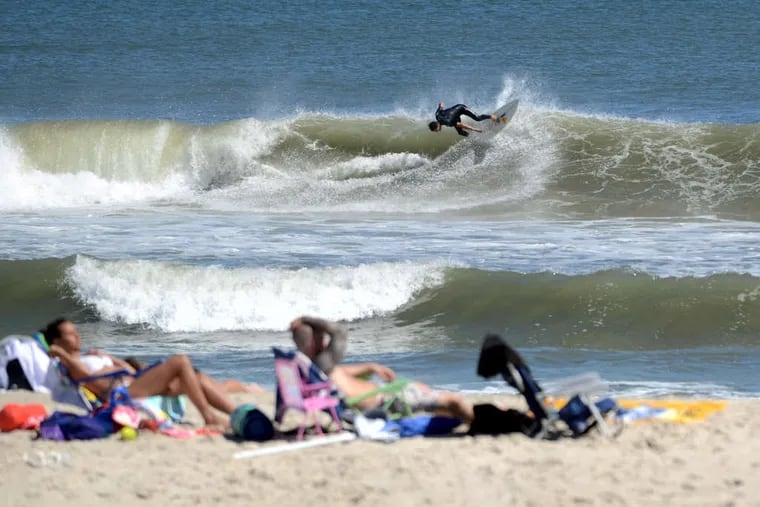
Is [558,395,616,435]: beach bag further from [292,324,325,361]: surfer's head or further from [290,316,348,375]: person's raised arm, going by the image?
[292,324,325,361]: surfer's head

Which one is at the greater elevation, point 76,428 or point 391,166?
point 391,166

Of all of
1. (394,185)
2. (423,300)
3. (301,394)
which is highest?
(394,185)

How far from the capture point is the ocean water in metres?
11.2

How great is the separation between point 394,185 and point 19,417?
14.2 meters

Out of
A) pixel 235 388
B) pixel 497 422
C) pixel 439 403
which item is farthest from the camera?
pixel 235 388

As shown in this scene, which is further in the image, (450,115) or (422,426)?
(450,115)

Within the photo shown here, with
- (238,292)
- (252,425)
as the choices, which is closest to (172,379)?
(252,425)

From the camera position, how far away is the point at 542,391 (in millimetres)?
6695

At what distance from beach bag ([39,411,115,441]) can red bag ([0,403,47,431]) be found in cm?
23

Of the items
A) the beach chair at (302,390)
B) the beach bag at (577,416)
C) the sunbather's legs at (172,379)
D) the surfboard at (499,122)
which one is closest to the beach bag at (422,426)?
the beach chair at (302,390)

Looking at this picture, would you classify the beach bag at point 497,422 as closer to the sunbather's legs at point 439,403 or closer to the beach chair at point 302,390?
the sunbather's legs at point 439,403

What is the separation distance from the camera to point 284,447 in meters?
6.55

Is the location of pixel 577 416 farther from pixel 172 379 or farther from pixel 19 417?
pixel 19 417

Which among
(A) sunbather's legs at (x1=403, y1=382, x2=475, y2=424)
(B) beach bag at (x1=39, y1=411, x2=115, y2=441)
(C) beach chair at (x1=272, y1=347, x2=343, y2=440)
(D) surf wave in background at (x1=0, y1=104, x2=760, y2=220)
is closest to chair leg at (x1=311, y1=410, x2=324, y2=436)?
(C) beach chair at (x1=272, y1=347, x2=343, y2=440)
